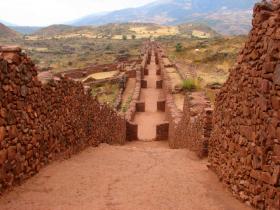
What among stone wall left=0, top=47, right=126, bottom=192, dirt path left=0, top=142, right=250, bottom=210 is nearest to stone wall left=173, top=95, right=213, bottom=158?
dirt path left=0, top=142, right=250, bottom=210

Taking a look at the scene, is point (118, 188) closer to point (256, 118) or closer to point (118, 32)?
point (256, 118)

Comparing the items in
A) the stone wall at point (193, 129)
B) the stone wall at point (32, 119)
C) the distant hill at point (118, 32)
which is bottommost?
the distant hill at point (118, 32)

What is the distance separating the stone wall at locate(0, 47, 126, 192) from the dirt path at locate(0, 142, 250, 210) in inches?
11.6

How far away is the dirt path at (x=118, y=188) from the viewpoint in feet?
23.5

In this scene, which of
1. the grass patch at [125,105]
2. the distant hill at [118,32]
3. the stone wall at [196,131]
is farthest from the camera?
the distant hill at [118,32]

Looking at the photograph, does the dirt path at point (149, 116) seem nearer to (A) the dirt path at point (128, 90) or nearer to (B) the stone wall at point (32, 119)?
(A) the dirt path at point (128, 90)

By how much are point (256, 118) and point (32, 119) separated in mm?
3871

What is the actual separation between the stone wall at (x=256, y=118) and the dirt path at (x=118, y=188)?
1.40 ft

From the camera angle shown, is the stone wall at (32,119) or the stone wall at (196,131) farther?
the stone wall at (196,131)

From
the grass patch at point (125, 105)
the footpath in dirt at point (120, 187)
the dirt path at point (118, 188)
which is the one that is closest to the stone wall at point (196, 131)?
the footpath in dirt at point (120, 187)

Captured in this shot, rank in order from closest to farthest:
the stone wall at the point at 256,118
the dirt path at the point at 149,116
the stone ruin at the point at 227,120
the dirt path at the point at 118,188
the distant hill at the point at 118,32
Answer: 1. the stone wall at the point at 256,118
2. the stone ruin at the point at 227,120
3. the dirt path at the point at 118,188
4. the dirt path at the point at 149,116
5. the distant hill at the point at 118,32

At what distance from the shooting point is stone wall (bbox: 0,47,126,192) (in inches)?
288

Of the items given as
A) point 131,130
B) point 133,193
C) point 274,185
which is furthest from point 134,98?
point 274,185

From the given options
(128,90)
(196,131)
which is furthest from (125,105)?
(196,131)
